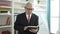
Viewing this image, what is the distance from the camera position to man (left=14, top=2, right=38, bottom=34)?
6.62 ft

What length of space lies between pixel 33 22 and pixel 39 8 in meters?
0.29

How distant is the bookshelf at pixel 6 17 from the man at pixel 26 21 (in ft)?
0.38

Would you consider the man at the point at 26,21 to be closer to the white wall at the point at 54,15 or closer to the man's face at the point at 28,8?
the man's face at the point at 28,8

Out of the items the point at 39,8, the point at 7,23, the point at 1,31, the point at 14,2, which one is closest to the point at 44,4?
the point at 39,8

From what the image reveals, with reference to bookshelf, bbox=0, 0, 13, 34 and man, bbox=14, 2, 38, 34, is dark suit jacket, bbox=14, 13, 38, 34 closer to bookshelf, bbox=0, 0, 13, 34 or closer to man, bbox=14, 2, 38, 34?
man, bbox=14, 2, 38, 34

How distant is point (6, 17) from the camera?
2014 millimetres

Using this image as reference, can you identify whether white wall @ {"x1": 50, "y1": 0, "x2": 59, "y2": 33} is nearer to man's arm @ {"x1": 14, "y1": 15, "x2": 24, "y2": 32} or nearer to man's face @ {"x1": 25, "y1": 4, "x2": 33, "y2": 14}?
man's face @ {"x1": 25, "y1": 4, "x2": 33, "y2": 14}

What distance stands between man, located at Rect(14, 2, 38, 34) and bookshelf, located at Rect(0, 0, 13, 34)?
12cm

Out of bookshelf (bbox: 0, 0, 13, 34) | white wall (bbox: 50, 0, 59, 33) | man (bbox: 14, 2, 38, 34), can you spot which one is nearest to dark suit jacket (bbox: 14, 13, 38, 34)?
man (bbox: 14, 2, 38, 34)

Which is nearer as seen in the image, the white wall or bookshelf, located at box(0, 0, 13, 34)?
bookshelf, located at box(0, 0, 13, 34)

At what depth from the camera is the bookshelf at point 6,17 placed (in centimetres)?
198

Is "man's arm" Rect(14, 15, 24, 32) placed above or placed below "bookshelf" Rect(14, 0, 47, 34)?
below

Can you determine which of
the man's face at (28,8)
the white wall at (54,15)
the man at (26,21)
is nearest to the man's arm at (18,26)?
the man at (26,21)

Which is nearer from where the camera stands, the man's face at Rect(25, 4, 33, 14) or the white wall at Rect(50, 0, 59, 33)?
the man's face at Rect(25, 4, 33, 14)
